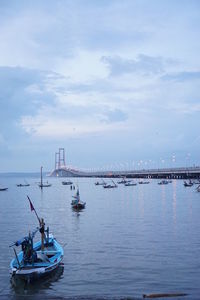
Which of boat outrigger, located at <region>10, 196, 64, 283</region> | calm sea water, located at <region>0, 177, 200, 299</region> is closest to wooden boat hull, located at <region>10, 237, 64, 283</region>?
boat outrigger, located at <region>10, 196, 64, 283</region>

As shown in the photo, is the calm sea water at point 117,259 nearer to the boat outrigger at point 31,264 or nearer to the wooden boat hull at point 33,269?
the wooden boat hull at point 33,269

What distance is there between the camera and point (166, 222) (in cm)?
3838

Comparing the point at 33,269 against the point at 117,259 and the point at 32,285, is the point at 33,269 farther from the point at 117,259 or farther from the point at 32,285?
the point at 117,259

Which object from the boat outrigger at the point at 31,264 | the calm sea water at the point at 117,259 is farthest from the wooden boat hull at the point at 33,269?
the calm sea water at the point at 117,259

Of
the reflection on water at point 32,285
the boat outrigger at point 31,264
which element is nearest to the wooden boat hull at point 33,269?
the boat outrigger at point 31,264

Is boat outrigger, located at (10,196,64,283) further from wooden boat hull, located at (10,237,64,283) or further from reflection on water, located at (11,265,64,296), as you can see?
reflection on water, located at (11,265,64,296)

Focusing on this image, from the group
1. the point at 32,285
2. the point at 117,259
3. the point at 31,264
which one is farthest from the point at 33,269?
the point at 117,259

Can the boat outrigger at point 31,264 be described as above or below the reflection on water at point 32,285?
above

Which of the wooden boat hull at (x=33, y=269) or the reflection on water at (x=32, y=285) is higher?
the wooden boat hull at (x=33, y=269)

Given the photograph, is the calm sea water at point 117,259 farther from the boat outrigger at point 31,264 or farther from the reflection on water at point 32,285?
the boat outrigger at point 31,264

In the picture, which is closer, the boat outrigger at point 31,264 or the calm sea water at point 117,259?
the calm sea water at point 117,259

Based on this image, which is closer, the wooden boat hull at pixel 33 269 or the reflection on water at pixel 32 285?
the reflection on water at pixel 32 285

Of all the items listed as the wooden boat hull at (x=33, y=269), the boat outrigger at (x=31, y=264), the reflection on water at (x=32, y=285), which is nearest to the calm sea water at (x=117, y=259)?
the reflection on water at (x=32, y=285)

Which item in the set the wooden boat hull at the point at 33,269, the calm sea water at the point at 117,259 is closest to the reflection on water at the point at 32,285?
the calm sea water at the point at 117,259
